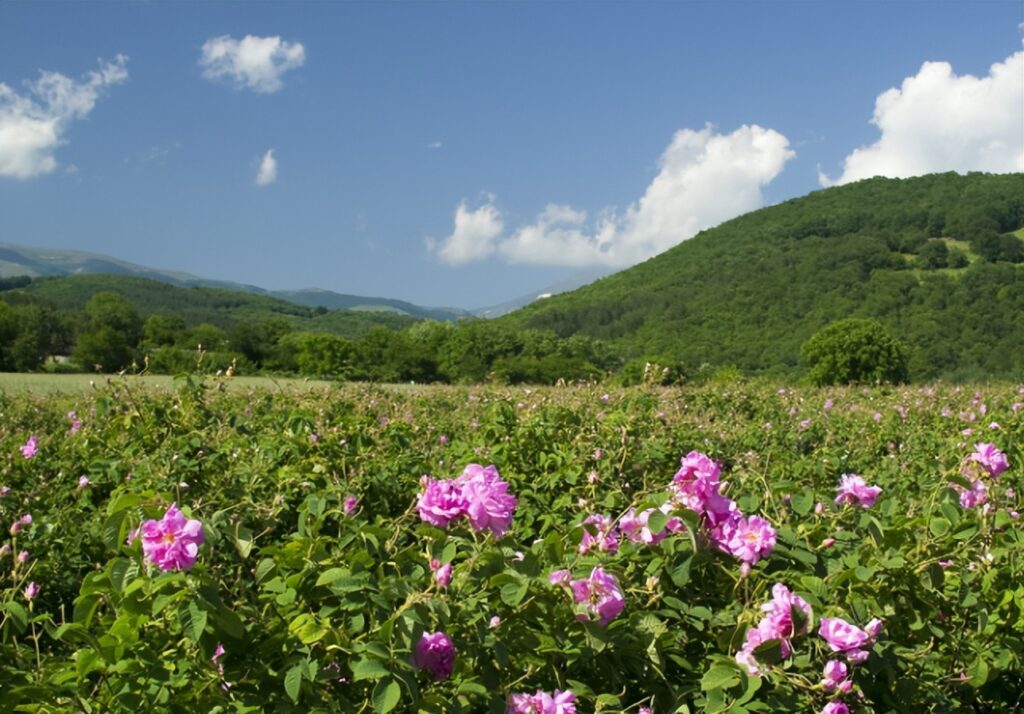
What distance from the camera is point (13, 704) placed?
4.62 ft

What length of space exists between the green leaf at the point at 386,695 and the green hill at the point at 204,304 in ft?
297

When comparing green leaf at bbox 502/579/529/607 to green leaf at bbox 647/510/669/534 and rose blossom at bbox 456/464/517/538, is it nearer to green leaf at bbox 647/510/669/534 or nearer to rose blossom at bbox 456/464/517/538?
rose blossom at bbox 456/464/517/538

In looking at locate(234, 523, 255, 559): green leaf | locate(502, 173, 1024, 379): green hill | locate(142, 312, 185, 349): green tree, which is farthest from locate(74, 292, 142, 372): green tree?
locate(502, 173, 1024, 379): green hill

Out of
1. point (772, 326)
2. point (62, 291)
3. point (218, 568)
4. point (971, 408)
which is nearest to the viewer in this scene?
point (218, 568)

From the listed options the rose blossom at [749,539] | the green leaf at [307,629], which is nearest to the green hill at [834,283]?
the rose blossom at [749,539]

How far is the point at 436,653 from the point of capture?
1.42 metres

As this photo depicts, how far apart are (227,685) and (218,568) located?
0.42 metres

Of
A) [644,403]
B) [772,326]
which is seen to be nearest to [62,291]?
[772,326]

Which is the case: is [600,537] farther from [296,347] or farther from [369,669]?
[296,347]

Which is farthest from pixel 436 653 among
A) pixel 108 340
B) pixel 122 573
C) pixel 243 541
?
pixel 108 340

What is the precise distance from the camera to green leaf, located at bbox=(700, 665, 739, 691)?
1470 millimetres

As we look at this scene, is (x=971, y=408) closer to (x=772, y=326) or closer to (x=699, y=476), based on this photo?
(x=699, y=476)

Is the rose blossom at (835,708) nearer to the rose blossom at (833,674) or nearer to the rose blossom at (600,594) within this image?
the rose blossom at (833,674)

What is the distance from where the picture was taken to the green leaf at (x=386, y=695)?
1266 mm
